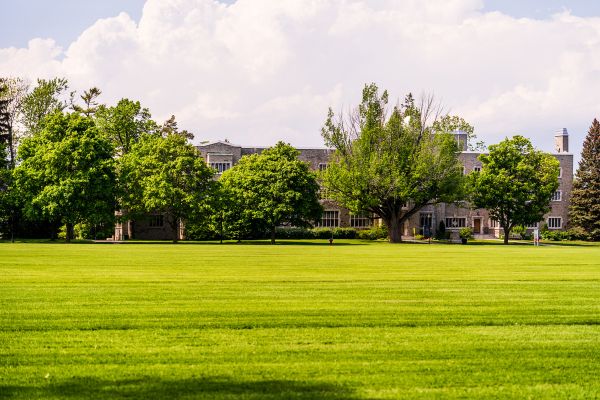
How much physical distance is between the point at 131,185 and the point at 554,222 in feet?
177

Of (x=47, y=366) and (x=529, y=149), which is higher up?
(x=529, y=149)

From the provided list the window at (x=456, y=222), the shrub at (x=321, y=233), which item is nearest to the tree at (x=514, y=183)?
the window at (x=456, y=222)

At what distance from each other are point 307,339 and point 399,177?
52835mm

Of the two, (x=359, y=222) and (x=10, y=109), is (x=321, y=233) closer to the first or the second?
(x=359, y=222)

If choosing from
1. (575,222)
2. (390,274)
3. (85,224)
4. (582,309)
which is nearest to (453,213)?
(575,222)

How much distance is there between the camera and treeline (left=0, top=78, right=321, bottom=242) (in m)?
55.1

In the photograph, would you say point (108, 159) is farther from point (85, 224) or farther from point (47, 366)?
point (47, 366)

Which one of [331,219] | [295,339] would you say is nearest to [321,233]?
[331,219]

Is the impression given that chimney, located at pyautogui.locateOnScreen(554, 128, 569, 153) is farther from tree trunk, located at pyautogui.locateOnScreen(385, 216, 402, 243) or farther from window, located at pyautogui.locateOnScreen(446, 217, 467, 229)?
tree trunk, located at pyautogui.locateOnScreen(385, 216, 402, 243)

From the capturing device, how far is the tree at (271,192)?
201 ft

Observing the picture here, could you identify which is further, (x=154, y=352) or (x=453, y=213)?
(x=453, y=213)

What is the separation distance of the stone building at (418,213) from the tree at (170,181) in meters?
11.8

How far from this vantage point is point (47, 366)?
873 cm

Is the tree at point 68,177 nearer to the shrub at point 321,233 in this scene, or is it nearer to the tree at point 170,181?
the tree at point 170,181
